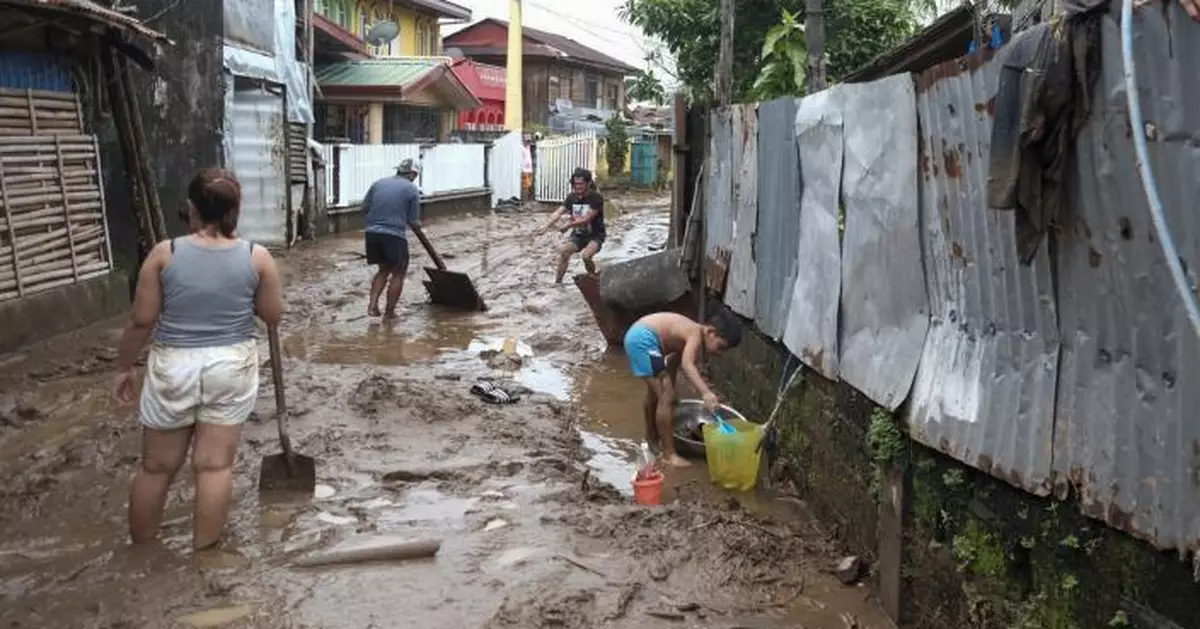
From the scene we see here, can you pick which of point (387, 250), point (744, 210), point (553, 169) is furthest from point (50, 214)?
point (553, 169)

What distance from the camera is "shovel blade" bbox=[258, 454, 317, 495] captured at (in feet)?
19.9

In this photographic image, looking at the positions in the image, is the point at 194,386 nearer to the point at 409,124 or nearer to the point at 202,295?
the point at 202,295

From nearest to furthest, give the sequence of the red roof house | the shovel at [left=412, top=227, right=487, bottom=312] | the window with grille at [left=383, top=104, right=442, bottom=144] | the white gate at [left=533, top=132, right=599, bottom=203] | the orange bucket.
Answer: the orange bucket, the shovel at [left=412, top=227, right=487, bottom=312], the window with grille at [left=383, top=104, right=442, bottom=144], the white gate at [left=533, top=132, right=599, bottom=203], the red roof house

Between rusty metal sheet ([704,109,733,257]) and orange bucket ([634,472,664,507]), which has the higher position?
rusty metal sheet ([704,109,733,257])

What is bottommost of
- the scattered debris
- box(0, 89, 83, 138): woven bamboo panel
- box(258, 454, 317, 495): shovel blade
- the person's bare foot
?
the person's bare foot

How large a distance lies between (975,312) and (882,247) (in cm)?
103

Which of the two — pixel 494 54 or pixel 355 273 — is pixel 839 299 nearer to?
pixel 355 273

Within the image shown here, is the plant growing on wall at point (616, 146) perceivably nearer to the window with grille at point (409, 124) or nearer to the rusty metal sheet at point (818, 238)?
the window with grille at point (409, 124)

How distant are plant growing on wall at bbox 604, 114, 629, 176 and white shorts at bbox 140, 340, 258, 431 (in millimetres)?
31889

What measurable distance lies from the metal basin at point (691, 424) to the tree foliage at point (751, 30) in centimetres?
706

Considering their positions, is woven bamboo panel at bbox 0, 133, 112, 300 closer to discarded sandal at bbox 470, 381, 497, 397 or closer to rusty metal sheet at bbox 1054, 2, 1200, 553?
discarded sandal at bbox 470, 381, 497, 397

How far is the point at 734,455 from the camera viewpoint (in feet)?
21.4

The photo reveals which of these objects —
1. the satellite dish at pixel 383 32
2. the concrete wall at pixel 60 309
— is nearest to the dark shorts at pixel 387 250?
the concrete wall at pixel 60 309

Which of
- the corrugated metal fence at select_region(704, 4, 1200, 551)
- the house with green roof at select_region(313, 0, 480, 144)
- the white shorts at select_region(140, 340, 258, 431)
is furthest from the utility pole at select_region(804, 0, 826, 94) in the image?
the house with green roof at select_region(313, 0, 480, 144)
